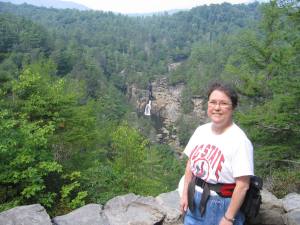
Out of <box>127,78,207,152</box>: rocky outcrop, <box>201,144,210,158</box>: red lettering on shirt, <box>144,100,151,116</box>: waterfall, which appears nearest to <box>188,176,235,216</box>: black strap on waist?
<box>201,144,210,158</box>: red lettering on shirt

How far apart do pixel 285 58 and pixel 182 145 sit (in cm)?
5370

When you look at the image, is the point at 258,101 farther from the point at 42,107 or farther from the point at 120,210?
the point at 120,210

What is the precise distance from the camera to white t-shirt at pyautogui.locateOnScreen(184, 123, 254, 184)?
239 cm

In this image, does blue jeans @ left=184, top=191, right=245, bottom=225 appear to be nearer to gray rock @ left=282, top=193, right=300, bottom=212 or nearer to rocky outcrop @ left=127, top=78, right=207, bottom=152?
gray rock @ left=282, top=193, right=300, bottom=212

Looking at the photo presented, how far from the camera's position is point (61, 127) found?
12875mm

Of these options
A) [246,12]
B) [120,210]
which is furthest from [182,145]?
[246,12]

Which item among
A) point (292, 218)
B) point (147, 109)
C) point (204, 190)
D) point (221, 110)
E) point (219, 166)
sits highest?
point (221, 110)

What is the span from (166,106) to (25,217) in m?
83.7

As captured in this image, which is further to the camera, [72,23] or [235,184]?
[72,23]

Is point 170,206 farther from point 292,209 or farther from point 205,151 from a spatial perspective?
point 205,151

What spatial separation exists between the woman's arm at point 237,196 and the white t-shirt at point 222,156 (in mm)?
51

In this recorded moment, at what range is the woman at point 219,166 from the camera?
7.89 ft

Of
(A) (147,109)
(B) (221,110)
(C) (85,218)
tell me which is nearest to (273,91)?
(C) (85,218)

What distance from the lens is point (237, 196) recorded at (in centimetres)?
240
